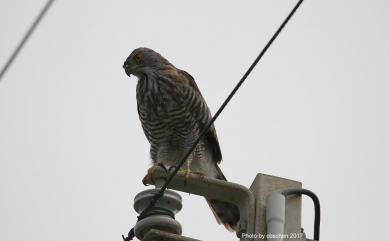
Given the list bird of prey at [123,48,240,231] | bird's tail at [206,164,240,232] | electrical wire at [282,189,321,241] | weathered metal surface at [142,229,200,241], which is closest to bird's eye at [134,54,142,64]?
bird of prey at [123,48,240,231]

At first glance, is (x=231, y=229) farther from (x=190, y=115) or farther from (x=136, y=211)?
(x=136, y=211)

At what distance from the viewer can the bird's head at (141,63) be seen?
919 cm

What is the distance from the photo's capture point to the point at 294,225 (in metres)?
4.72

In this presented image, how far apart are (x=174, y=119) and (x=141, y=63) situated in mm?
974

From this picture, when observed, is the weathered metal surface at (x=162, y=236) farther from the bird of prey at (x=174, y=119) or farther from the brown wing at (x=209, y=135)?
the brown wing at (x=209, y=135)

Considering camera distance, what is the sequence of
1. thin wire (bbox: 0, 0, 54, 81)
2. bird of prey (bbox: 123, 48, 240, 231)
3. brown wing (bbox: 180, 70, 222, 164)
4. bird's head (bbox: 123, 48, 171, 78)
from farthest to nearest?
bird's head (bbox: 123, 48, 171, 78)
brown wing (bbox: 180, 70, 222, 164)
bird of prey (bbox: 123, 48, 240, 231)
thin wire (bbox: 0, 0, 54, 81)

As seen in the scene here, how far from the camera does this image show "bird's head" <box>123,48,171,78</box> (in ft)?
30.1

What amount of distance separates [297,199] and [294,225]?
0.20 metres

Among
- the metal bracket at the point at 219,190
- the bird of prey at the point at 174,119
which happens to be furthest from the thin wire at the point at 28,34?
the bird of prey at the point at 174,119

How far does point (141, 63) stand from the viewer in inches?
364

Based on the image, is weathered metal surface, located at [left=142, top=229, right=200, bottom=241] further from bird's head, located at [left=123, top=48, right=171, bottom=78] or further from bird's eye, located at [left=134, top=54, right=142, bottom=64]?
bird's eye, located at [left=134, top=54, right=142, bottom=64]

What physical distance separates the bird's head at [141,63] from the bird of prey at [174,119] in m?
0.05

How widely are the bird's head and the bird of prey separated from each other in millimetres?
49

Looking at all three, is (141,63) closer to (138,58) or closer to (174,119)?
(138,58)
